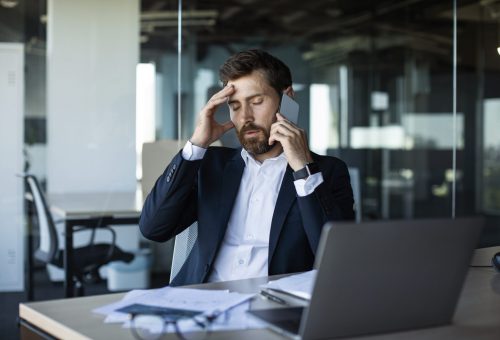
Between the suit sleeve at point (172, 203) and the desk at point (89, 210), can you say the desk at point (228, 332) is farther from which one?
the desk at point (89, 210)

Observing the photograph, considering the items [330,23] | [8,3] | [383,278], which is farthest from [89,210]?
[330,23]

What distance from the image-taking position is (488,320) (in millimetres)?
1636

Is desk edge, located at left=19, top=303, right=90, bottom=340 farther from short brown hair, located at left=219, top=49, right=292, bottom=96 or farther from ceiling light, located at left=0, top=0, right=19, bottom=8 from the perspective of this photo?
ceiling light, located at left=0, top=0, right=19, bottom=8

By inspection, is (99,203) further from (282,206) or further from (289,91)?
(282,206)

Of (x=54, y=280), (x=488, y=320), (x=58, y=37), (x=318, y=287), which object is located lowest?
(x=54, y=280)

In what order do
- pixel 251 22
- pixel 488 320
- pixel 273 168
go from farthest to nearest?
pixel 251 22 → pixel 273 168 → pixel 488 320

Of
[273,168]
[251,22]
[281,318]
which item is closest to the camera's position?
[281,318]

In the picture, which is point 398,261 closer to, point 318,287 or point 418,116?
point 318,287

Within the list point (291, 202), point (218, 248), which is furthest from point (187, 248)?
point (291, 202)

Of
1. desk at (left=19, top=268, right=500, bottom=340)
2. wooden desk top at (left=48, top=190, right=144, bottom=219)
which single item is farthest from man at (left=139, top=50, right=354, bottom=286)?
wooden desk top at (left=48, top=190, right=144, bottom=219)

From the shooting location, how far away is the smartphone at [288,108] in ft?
8.38

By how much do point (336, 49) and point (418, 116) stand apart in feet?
4.39

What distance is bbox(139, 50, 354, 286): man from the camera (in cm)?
237

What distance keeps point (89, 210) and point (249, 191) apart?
2.86m
